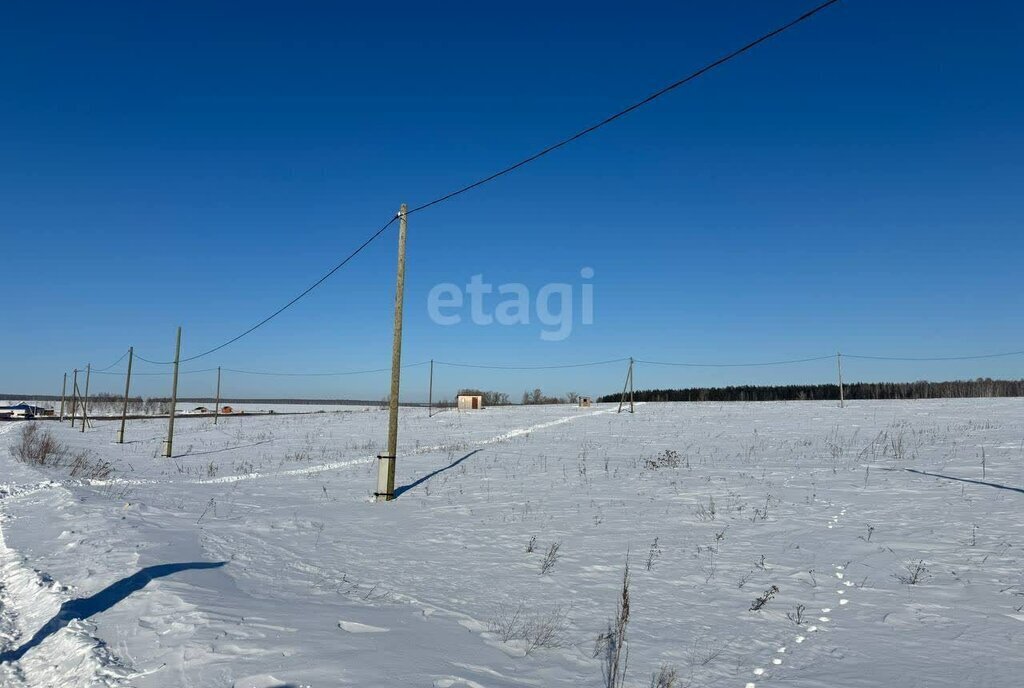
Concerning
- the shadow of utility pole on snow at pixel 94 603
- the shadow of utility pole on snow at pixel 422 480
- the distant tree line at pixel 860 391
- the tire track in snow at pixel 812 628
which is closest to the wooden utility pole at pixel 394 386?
the shadow of utility pole on snow at pixel 422 480

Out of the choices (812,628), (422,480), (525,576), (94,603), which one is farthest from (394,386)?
(812,628)

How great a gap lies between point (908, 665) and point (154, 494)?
1312 cm

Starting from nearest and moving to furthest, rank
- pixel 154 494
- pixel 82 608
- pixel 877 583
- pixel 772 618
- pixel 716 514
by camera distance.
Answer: pixel 82 608
pixel 772 618
pixel 877 583
pixel 716 514
pixel 154 494

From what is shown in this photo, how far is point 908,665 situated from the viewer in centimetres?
457

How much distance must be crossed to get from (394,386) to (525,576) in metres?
6.40

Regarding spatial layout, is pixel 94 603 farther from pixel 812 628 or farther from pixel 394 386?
pixel 394 386

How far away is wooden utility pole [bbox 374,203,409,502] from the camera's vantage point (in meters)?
11.9

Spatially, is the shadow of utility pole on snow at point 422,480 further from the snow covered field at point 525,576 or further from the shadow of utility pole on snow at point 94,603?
the shadow of utility pole on snow at point 94,603

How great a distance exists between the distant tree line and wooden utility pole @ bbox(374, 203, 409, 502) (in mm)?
58657

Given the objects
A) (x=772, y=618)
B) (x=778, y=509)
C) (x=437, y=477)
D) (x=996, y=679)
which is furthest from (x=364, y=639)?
(x=437, y=477)

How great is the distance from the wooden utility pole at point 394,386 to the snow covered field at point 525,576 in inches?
20.8

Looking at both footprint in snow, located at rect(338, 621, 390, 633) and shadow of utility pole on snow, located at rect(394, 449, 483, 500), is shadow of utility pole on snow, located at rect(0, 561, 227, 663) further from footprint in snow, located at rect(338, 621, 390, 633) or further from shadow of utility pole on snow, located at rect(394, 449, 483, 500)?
shadow of utility pole on snow, located at rect(394, 449, 483, 500)

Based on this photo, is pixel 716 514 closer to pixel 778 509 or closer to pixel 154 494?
pixel 778 509

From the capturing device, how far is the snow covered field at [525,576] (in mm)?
4223
